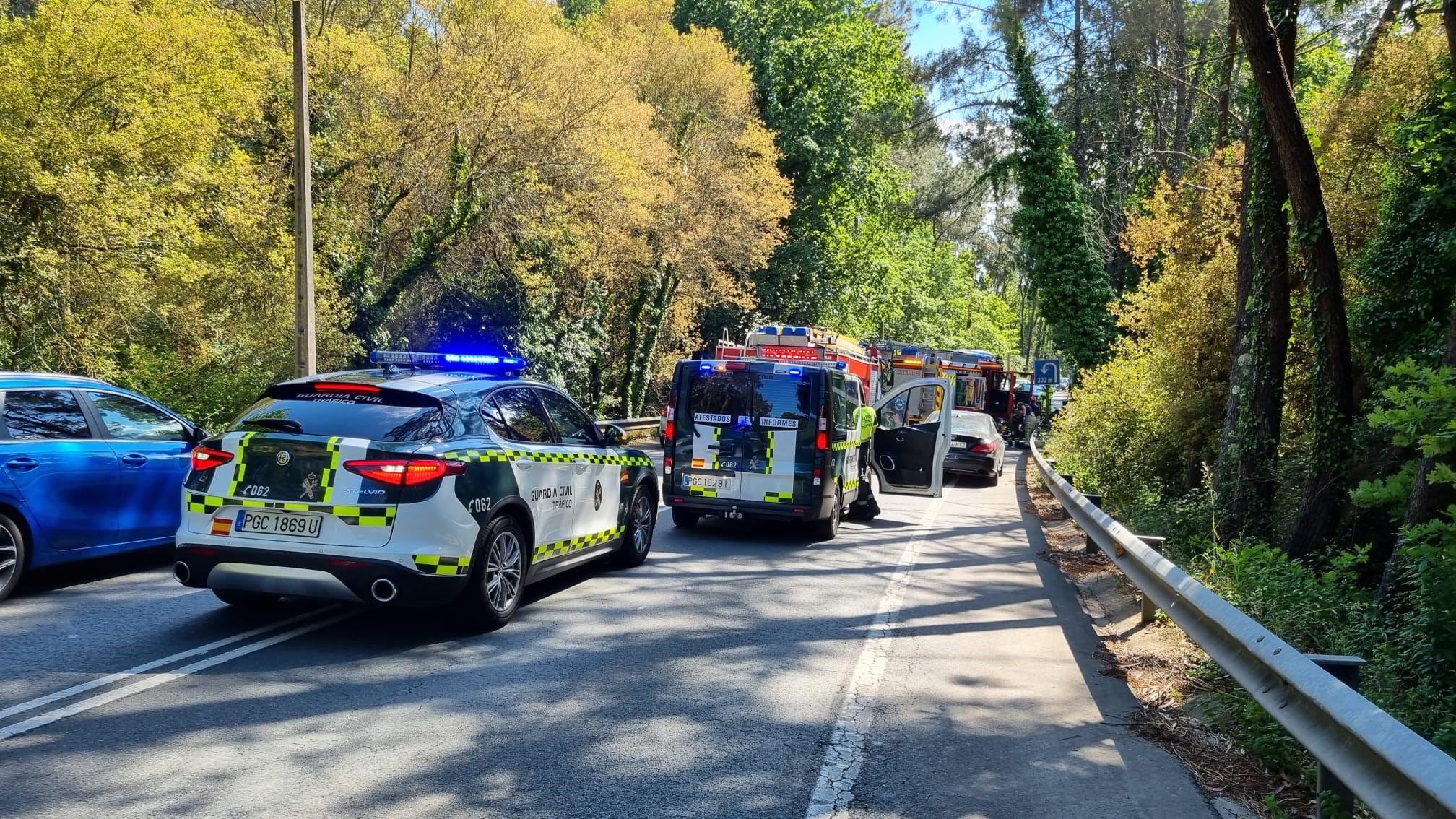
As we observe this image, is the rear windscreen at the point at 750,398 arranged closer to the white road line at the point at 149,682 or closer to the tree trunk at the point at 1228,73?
the white road line at the point at 149,682

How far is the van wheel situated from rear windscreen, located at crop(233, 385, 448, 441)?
5802mm

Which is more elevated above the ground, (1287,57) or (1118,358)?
(1287,57)

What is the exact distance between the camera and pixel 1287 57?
9.31 metres

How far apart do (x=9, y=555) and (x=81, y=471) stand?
0.74m

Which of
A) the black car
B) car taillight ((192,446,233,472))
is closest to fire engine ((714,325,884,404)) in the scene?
the black car

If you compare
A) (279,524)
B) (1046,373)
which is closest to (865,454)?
(279,524)

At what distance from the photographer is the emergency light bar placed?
764cm

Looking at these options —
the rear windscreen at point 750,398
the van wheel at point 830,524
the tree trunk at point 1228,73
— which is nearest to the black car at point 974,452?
the tree trunk at point 1228,73

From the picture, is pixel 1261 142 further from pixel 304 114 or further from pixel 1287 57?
pixel 304 114

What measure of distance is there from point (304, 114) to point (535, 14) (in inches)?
328

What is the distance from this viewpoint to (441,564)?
245 inches

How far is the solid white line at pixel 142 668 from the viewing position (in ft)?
16.3

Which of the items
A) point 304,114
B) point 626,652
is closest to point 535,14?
point 304,114

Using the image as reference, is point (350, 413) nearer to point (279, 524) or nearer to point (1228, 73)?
point (279, 524)
